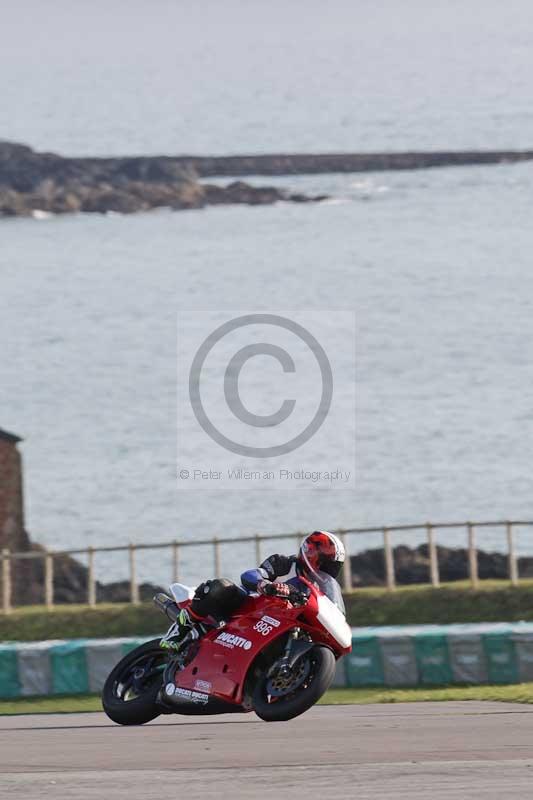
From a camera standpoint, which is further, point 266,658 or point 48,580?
point 48,580

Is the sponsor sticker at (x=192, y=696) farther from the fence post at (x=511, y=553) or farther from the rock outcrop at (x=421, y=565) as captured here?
the rock outcrop at (x=421, y=565)

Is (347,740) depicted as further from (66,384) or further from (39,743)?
(66,384)

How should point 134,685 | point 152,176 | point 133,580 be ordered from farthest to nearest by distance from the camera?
point 152,176 < point 133,580 < point 134,685

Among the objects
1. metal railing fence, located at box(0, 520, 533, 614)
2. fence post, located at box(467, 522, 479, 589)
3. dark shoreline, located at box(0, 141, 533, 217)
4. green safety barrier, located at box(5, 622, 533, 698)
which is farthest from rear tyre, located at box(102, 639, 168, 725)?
dark shoreline, located at box(0, 141, 533, 217)

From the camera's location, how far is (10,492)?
4178 cm

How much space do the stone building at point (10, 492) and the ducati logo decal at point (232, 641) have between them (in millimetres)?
29171

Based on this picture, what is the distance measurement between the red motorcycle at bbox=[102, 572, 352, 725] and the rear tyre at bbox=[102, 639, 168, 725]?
8.7 inches

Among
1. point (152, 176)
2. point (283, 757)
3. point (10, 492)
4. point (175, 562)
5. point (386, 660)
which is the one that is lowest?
point (386, 660)

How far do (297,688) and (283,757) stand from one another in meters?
0.79

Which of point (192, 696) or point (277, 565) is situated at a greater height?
point (277, 565)

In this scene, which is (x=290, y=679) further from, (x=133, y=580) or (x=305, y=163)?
(x=305, y=163)

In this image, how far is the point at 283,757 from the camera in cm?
1162

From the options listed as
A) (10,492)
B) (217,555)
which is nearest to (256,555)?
(217,555)

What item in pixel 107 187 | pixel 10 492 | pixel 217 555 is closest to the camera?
pixel 217 555
